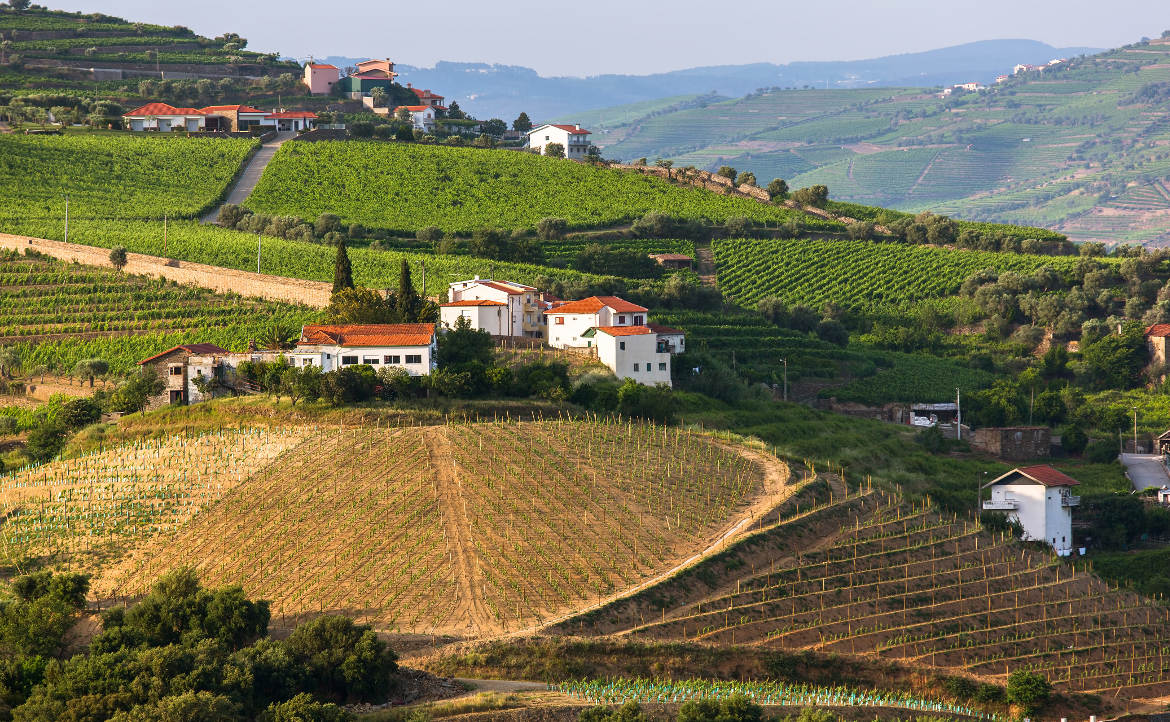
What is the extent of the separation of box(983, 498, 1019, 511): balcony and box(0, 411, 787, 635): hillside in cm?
1052

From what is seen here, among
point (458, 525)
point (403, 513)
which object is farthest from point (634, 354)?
point (458, 525)

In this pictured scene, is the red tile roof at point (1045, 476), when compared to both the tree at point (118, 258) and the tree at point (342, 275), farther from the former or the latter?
the tree at point (118, 258)

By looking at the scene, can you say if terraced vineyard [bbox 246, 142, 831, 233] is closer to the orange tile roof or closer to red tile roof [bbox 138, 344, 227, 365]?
the orange tile roof

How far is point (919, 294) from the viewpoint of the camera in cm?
10694

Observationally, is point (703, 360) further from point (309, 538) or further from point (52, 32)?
point (52, 32)

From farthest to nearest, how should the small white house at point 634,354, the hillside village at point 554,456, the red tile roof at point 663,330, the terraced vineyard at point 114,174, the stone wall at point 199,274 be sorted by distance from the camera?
1. the terraced vineyard at point 114,174
2. the stone wall at point 199,274
3. the red tile roof at point 663,330
4. the small white house at point 634,354
5. the hillside village at point 554,456

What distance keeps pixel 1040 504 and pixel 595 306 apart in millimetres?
22124

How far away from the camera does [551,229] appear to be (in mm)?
110438

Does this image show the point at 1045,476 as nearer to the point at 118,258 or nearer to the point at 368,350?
the point at 368,350

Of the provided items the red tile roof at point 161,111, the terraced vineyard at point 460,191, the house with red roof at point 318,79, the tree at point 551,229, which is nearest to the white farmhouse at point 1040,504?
the tree at point 551,229

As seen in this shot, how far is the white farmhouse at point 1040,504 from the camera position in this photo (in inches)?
2744

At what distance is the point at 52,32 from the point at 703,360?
9843cm

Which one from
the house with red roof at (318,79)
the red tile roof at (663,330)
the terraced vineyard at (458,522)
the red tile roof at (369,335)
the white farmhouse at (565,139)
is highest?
the house with red roof at (318,79)

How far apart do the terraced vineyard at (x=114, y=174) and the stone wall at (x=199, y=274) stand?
31.2 feet
